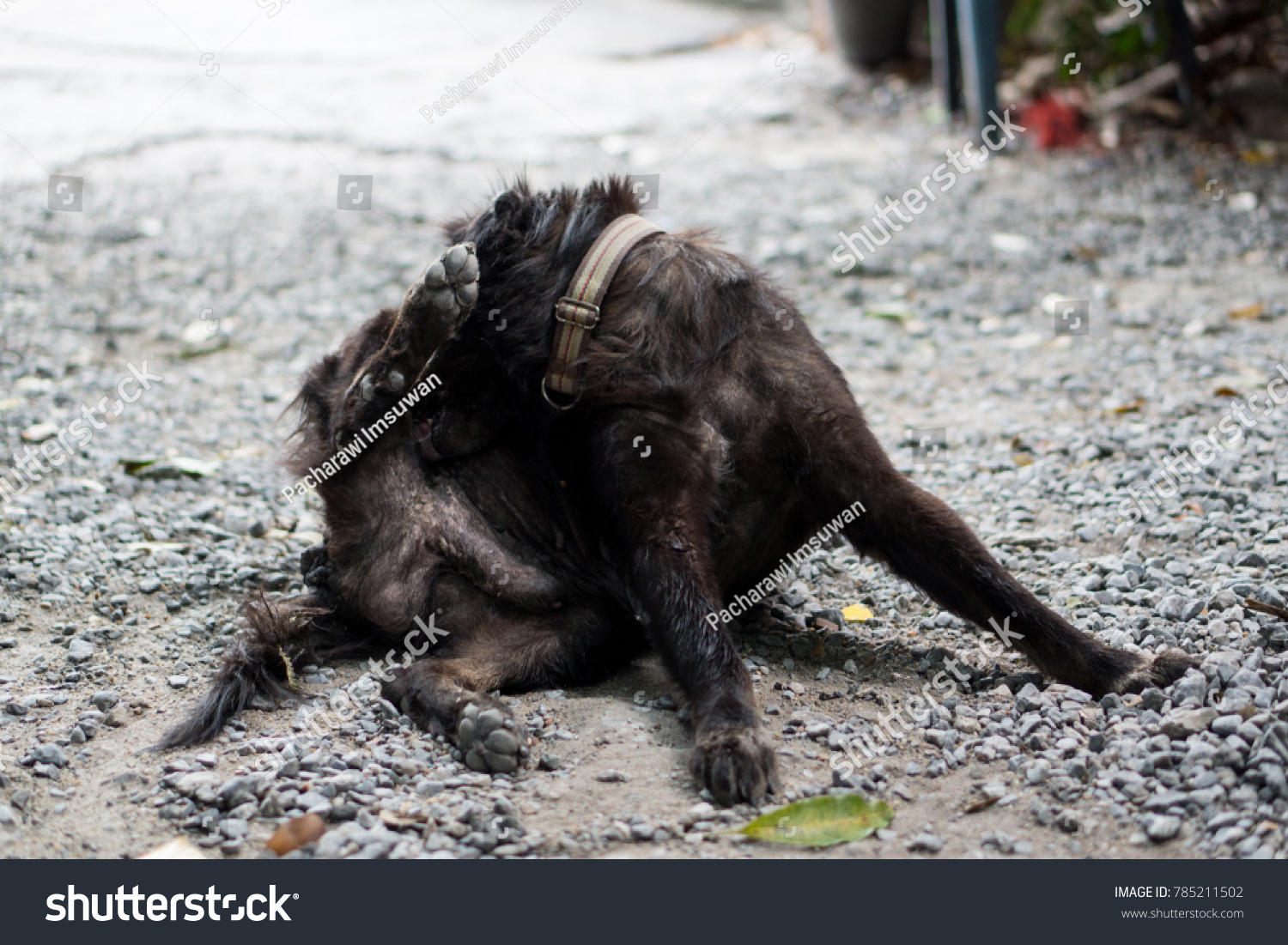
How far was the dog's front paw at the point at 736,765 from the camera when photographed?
7.89ft

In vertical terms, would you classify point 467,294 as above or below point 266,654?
above

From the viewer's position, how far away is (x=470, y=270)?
2980mm

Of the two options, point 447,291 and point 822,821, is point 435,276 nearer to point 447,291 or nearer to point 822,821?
point 447,291

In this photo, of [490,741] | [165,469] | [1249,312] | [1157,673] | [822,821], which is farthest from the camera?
[1249,312]

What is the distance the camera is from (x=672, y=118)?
9.59 m

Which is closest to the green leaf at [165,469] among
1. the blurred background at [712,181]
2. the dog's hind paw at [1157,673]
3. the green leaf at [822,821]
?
the blurred background at [712,181]

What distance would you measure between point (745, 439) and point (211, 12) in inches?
413

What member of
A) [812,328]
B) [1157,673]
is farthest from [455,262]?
[812,328]

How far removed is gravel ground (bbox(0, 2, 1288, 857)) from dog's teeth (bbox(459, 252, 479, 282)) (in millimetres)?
1005

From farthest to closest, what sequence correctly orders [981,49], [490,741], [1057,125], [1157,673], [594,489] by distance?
[1057,125] → [981,49] → [594,489] → [1157,673] → [490,741]

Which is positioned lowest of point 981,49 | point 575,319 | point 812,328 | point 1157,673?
point 1157,673

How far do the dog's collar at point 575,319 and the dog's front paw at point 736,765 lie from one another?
919mm

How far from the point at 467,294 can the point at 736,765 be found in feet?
4.30

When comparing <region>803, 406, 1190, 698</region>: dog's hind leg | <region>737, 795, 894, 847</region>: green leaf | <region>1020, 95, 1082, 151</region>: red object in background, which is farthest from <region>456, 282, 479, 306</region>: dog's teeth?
<region>1020, 95, 1082, 151</region>: red object in background
